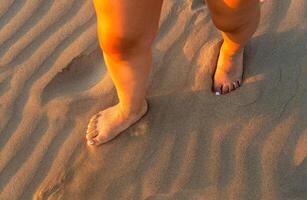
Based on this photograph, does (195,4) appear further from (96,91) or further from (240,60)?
(96,91)

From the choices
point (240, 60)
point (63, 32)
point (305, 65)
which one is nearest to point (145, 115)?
point (240, 60)

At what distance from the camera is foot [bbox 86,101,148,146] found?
2205mm

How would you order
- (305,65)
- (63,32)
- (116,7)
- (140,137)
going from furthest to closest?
(63,32)
(305,65)
(140,137)
(116,7)

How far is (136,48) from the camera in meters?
1.70

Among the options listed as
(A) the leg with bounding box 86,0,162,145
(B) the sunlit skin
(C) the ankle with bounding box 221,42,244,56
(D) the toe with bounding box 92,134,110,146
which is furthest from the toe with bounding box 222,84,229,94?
(D) the toe with bounding box 92,134,110,146

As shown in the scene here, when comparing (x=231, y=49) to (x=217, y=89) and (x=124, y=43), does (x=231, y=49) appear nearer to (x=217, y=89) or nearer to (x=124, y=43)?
(x=217, y=89)

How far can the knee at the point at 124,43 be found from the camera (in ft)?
5.22

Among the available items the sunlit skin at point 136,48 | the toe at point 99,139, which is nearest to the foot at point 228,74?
the sunlit skin at point 136,48

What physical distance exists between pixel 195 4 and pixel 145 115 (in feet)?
2.74

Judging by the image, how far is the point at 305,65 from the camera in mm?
2400

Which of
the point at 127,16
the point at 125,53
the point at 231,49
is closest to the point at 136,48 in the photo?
the point at 125,53

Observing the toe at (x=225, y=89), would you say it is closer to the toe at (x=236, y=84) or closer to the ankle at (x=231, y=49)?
the toe at (x=236, y=84)

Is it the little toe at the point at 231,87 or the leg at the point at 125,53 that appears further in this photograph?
the little toe at the point at 231,87

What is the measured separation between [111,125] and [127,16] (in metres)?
0.83
